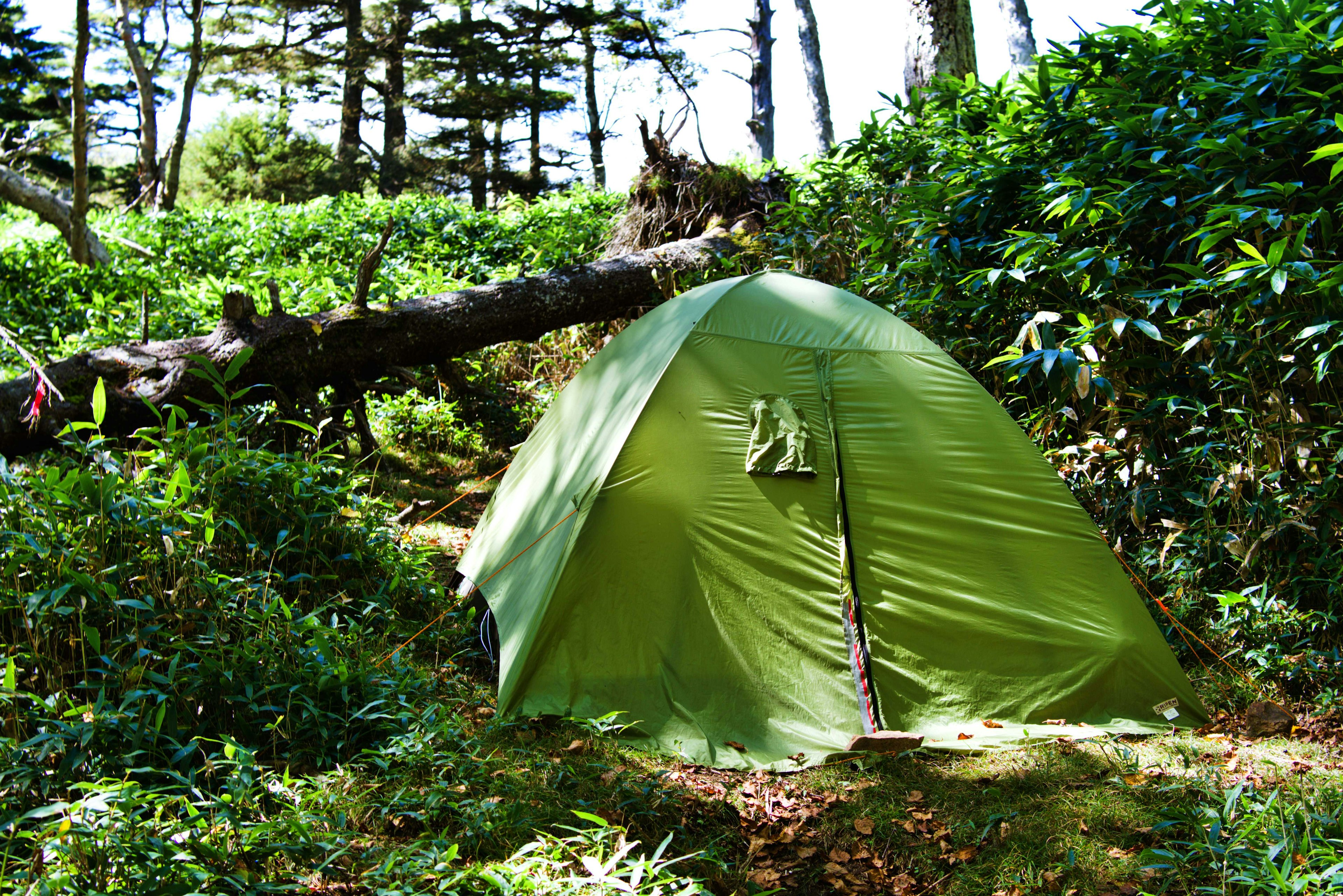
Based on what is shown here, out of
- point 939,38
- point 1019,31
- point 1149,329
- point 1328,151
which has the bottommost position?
point 1149,329

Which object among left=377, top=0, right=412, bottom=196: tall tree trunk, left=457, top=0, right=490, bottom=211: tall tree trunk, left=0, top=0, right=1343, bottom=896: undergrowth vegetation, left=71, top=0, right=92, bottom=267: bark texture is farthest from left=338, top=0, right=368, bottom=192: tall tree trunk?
left=0, top=0, right=1343, bottom=896: undergrowth vegetation

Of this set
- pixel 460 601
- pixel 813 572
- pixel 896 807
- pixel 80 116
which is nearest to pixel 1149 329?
pixel 813 572

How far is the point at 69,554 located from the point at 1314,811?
12.9 ft

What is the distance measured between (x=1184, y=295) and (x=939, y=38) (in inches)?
157

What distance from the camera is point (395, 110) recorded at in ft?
62.7

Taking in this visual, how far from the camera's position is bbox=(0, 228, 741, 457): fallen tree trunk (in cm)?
502

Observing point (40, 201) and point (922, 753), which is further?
point (40, 201)

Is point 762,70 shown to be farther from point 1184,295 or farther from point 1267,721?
point 1267,721

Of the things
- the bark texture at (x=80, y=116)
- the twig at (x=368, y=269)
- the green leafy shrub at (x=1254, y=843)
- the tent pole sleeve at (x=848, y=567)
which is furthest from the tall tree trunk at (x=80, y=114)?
the green leafy shrub at (x=1254, y=843)

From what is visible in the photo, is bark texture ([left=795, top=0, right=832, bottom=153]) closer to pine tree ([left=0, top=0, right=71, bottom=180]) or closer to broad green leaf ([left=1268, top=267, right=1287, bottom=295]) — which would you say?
broad green leaf ([left=1268, top=267, right=1287, bottom=295])

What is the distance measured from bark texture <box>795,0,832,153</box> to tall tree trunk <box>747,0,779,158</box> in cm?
95

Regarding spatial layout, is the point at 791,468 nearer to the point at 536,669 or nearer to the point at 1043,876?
the point at 536,669

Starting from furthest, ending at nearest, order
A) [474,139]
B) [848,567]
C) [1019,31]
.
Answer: [474,139]
[1019,31]
[848,567]

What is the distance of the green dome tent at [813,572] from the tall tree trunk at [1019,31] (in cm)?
881
